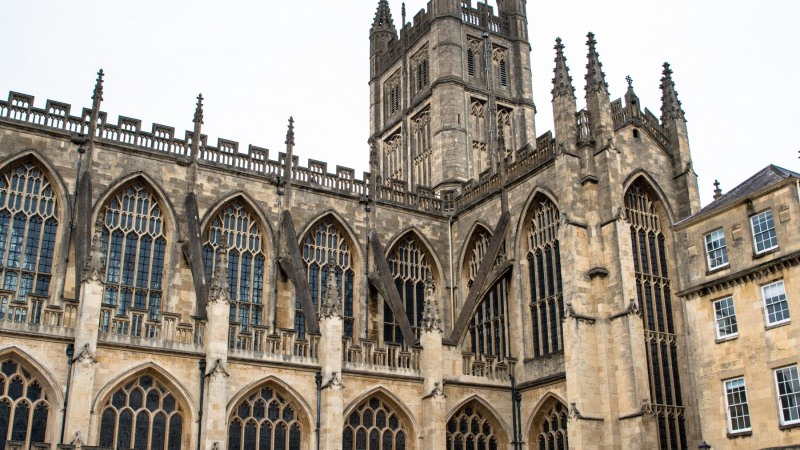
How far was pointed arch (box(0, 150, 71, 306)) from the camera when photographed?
24797 millimetres

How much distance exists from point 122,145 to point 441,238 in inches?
471

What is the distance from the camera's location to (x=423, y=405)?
1000 inches

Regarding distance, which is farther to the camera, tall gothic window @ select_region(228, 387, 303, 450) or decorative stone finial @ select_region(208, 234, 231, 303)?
tall gothic window @ select_region(228, 387, 303, 450)

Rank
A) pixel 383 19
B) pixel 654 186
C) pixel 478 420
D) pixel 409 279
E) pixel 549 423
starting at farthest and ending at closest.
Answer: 1. pixel 383 19
2. pixel 409 279
3. pixel 654 186
4. pixel 478 420
5. pixel 549 423

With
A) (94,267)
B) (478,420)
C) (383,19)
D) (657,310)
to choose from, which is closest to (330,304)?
(478,420)

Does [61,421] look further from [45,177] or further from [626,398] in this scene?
[626,398]

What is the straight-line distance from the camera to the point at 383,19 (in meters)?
44.5

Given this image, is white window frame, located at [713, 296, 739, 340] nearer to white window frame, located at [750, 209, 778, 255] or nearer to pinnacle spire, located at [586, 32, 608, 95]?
white window frame, located at [750, 209, 778, 255]

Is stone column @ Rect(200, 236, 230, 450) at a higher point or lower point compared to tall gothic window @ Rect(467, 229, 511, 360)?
lower

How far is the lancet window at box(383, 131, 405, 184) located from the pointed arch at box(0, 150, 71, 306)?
17434mm

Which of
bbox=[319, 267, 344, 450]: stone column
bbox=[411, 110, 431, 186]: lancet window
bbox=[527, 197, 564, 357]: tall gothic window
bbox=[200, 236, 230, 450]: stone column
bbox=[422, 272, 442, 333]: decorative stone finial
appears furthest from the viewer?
bbox=[411, 110, 431, 186]: lancet window

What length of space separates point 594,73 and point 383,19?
19.3 metres

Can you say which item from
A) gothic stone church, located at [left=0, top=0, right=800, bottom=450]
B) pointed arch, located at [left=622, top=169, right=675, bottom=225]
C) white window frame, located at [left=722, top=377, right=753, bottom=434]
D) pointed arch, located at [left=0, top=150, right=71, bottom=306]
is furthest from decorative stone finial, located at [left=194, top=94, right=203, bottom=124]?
white window frame, located at [left=722, top=377, right=753, bottom=434]

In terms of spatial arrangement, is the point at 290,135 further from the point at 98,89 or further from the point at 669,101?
the point at 669,101
